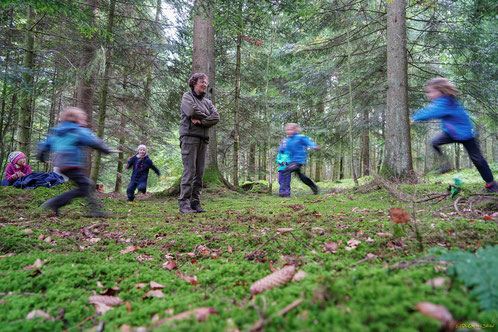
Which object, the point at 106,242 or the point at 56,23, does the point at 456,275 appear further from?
the point at 56,23

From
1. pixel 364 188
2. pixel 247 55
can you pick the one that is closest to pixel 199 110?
pixel 364 188

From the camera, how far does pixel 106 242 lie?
2.93 m

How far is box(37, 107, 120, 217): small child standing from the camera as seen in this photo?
12.0 ft

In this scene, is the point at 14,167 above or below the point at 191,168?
above

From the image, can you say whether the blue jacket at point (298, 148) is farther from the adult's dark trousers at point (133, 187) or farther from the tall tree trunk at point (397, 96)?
the adult's dark trousers at point (133, 187)

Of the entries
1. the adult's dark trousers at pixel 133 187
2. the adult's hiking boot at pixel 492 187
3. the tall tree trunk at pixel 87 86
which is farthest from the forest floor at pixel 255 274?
the tall tree trunk at pixel 87 86

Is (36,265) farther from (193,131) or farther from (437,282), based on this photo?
(193,131)

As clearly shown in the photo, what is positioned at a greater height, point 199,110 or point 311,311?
point 199,110

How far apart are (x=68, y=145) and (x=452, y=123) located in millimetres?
6079

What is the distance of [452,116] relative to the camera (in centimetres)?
404

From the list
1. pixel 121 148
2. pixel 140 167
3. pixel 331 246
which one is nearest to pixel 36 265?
pixel 331 246

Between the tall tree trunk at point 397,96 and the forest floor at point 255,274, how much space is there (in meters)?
3.26

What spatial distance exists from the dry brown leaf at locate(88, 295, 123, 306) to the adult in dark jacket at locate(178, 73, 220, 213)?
9.76ft

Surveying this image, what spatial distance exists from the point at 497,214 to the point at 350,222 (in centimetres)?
162
